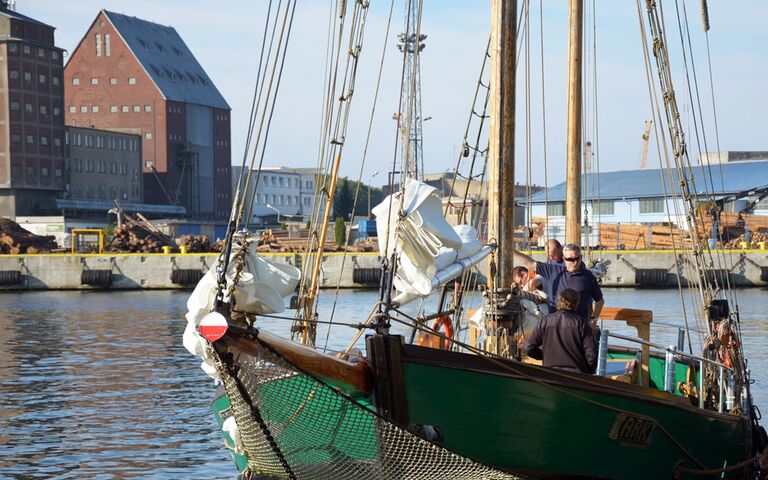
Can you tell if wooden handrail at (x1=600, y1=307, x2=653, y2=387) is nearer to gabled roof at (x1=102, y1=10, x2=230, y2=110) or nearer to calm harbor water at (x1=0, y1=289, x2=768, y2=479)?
calm harbor water at (x1=0, y1=289, x2=768, y2=479)

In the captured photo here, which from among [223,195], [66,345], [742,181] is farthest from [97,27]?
[66,345]

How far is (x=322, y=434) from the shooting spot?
11312 millimetres

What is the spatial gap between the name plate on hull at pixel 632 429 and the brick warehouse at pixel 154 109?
123534mm

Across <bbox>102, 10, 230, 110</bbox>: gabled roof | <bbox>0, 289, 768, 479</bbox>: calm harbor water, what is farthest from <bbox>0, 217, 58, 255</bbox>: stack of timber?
<bbox>102, 10, 230, 110</bbox>: gabled roof

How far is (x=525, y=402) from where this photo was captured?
11758mm

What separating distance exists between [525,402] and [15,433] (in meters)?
12.7

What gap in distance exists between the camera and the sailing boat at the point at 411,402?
35.6ft

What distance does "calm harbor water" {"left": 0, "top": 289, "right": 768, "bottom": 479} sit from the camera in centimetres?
1889

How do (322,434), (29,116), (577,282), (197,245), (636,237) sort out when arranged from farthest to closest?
(29,116) → (197,245) → (636,237) → (577,282) → (322,434)

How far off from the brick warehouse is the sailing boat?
123 metres

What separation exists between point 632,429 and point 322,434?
10.9 ft

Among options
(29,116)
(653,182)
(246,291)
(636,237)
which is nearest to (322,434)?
(246,291)

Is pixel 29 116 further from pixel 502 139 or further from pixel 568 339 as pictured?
pixel 568 339

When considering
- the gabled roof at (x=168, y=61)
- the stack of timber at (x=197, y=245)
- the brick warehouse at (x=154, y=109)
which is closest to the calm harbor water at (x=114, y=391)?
the stack of timber at (x=197, y=245)
